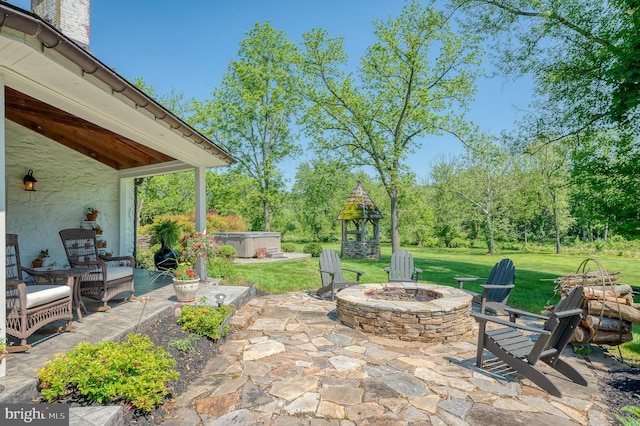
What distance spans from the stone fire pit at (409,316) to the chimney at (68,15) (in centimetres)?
586

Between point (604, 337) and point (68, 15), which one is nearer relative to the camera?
point (604, 337)

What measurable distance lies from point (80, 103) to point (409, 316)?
4585mm

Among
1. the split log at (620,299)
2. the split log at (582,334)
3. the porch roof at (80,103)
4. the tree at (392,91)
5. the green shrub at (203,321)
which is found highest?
the tree at (392,91)

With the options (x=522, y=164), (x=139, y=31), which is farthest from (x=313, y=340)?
(x=522, y=164)

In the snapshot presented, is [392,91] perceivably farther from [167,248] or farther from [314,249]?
[167,248]

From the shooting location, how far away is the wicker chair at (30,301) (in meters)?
2.95

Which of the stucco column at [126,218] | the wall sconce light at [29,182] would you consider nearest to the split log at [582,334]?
the wall sconce light at [29,182]

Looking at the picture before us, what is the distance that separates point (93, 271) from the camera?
14.4 feet

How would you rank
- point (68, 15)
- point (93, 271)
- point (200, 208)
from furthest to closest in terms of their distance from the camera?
point (200, 208) < point (68, 15) < point (93, 271)

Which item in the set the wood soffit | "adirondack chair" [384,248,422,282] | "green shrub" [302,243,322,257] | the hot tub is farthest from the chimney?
"green shrub" [302,243,322,257]

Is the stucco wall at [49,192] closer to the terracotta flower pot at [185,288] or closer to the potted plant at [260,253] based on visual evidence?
the terracotta flower pot at [185,288]

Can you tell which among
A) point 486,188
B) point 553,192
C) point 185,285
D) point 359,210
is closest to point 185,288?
point 185,285

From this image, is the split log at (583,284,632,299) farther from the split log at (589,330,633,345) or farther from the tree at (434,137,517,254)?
the tree at (434,137,517,254)

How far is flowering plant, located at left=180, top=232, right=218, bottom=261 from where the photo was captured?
585 centimetres
